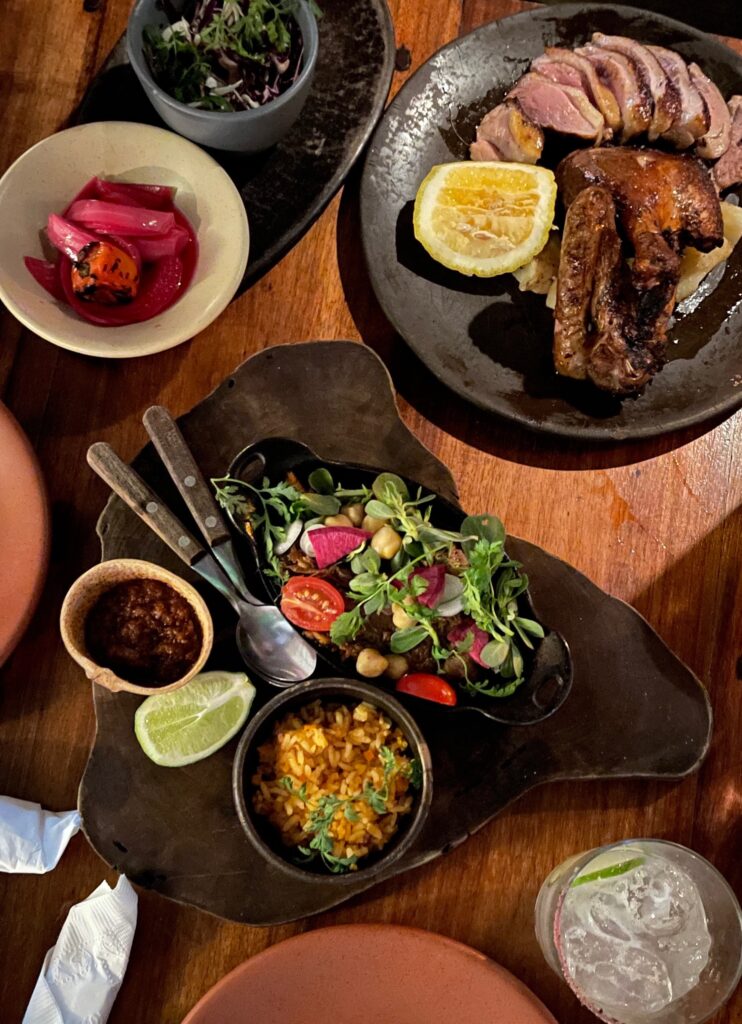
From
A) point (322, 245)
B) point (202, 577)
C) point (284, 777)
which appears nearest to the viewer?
point (284, 777)

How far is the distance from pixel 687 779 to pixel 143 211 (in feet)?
5.66

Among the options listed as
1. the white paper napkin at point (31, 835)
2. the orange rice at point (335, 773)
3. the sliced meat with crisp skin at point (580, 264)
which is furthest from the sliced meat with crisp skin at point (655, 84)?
the white paper napkin at point (31, 835)

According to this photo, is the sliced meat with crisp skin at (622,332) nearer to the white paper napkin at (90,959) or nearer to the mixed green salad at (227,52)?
the mixed green salad at (227,52)

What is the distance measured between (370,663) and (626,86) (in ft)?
4.64

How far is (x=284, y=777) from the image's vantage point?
6.55 feet

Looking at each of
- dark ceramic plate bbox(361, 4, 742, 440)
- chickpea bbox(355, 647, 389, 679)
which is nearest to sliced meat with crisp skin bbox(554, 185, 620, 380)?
dark ceramic plate bbox(361, 4, 742, 440)

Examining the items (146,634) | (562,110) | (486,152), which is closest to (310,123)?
(486,152)

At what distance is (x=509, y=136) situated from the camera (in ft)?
7.34

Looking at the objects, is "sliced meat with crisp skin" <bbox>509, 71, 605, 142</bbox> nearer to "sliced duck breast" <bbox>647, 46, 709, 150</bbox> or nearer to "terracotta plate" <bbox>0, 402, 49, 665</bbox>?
"sliced duck breast" <bbox>647, 46, 709, 150</bbox>

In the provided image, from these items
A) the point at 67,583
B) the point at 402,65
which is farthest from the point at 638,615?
the point at 402,65

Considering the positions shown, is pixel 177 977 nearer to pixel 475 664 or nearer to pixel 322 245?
pixel 475 664

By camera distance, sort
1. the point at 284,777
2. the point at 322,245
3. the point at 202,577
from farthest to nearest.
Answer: the point at 322,245
the point at 202,577
the point at 284,777

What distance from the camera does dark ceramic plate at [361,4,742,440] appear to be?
7.23ft

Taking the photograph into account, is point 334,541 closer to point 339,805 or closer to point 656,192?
point 339,805
